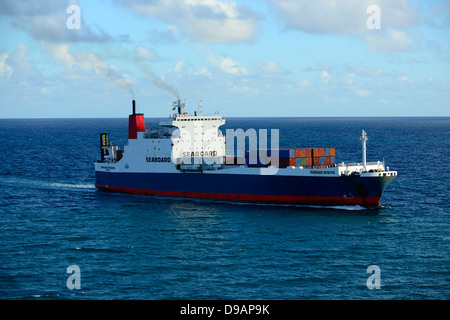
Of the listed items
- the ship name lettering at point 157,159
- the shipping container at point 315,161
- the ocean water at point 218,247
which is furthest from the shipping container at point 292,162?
the ship name lettering at point 157,159

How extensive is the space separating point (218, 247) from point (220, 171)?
16994mm

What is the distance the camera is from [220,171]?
54.2 metres

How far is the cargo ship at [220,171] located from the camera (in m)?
49.8

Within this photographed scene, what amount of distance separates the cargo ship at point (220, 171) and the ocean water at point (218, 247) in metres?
1.45

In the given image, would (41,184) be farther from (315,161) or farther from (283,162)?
(315,161)

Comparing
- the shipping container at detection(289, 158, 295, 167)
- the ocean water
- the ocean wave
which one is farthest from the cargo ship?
the ocean wave

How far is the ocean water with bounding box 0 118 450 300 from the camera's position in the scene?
97.3 feet

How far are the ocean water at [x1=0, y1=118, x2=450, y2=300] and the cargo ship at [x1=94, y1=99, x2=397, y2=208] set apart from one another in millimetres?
1448

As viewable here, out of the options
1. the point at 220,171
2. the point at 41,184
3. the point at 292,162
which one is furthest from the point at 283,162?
the point at 41,184

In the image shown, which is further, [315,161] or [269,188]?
[315,161]

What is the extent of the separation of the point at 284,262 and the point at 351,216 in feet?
48.7

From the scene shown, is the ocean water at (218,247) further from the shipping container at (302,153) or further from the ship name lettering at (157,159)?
the shipping container at (302,153)

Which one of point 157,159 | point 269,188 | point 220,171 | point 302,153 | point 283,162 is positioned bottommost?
point 269,188

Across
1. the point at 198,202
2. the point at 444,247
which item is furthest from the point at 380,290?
the point at 198,202
